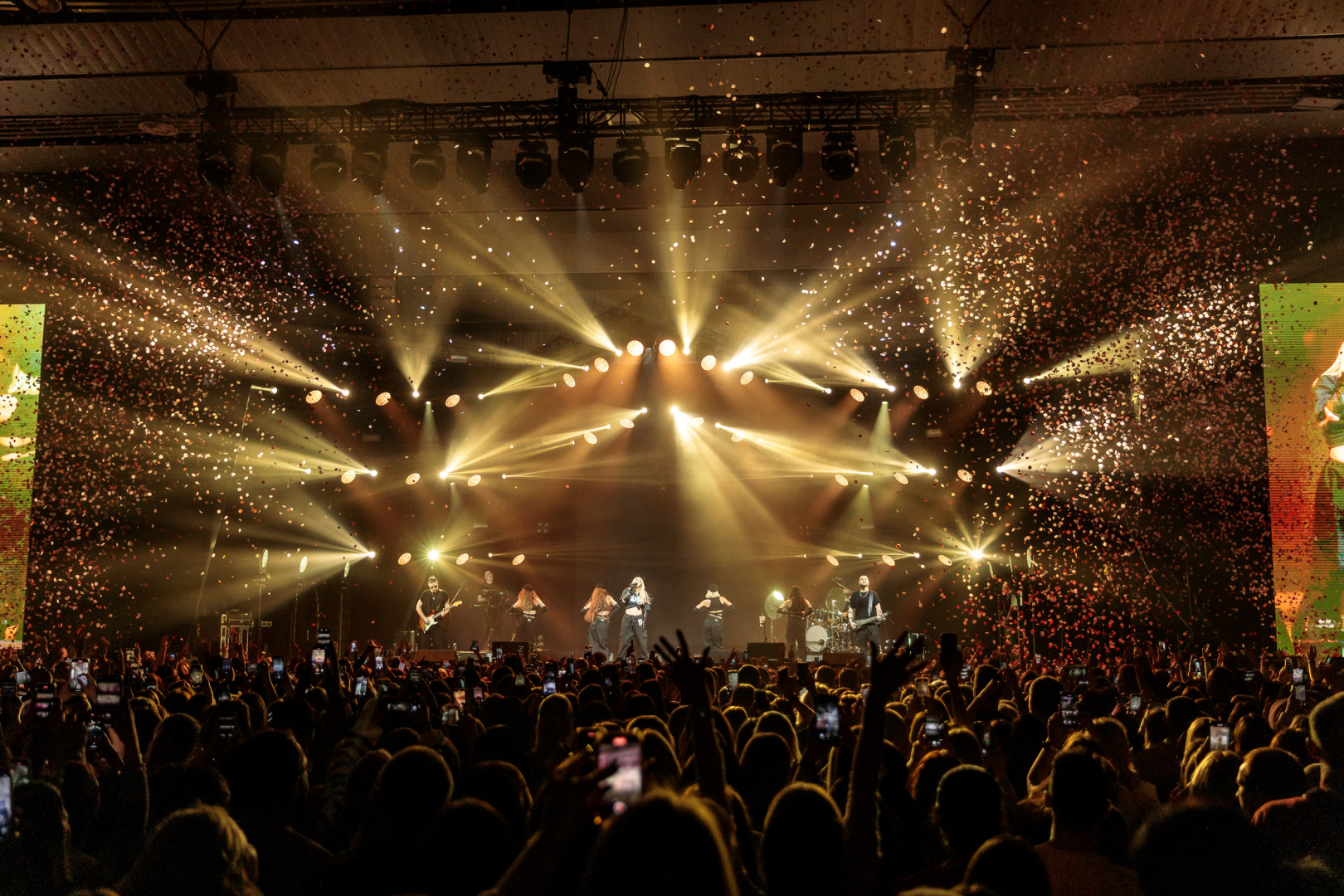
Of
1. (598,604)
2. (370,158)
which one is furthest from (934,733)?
(598,604)

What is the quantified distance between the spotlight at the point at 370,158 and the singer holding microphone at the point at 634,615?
1050 centimetres

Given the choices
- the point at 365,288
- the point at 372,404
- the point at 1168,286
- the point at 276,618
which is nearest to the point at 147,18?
the point at 365,288

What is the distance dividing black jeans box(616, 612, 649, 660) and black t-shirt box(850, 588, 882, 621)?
4237 mm

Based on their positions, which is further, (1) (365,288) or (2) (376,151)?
(1) (365,288)

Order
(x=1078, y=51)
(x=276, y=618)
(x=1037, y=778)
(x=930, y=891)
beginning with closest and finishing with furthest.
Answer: (x=930, y=891), (x=1037, y=778), (x=1078, y=51), (x=276, y=618)

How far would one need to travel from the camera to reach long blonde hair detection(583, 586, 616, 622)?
19.2 meters

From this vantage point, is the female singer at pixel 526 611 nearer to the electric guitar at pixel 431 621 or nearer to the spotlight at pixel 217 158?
the electric guitar at pixel 431 621

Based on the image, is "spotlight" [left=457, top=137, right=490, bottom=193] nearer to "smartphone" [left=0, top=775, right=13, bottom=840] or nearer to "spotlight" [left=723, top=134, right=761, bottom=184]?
"spotlight" [left=723, top=134, right=761, bottom=184]

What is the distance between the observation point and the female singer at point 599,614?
1895cm

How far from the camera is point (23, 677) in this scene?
643 cm

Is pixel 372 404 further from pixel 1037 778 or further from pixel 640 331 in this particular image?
pixel 1037 778

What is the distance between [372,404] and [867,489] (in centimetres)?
964

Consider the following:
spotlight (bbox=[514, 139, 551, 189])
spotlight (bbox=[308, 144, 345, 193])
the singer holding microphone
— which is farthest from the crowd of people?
the singer holding microphone

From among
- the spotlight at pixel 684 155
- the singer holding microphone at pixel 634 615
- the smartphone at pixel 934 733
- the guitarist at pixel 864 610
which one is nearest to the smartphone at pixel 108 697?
the smartphone at pixel 934 733
